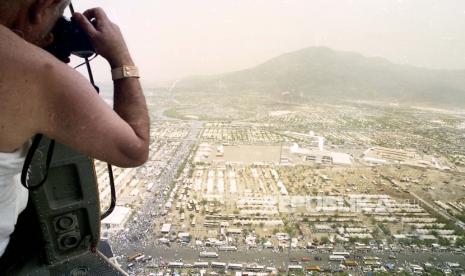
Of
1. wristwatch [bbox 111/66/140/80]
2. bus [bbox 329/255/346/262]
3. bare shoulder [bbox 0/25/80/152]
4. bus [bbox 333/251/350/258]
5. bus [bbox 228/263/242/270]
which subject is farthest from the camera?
bus [bbox 333/251/350/258]

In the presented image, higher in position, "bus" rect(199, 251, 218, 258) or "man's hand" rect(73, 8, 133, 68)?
"man's hand" rect(73, 8, 133, 68)

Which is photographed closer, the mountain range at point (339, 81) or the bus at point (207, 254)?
the bus at point (207, 254)

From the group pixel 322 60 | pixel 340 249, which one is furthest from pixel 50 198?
pixel 322 60

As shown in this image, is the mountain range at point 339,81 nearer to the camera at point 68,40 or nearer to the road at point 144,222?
the road at point 144,222

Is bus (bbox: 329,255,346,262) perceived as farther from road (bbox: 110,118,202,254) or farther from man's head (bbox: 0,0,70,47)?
man's head (bbox: 0,0,70,47)

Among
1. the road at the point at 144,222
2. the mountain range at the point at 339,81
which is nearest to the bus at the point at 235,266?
the road at the point at 144,222

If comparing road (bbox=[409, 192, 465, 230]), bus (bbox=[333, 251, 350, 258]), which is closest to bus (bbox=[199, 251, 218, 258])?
bus (bbox=[333, 251, 350, 258])
